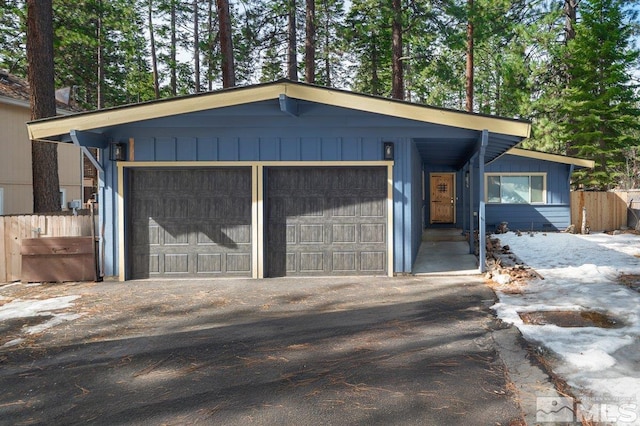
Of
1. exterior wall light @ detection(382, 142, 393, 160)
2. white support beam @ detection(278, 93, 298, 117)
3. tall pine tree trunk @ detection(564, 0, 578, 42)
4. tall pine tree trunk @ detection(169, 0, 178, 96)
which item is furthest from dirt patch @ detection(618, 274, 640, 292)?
tall pine tree trunk @ detection(169, 0, 178, 96)

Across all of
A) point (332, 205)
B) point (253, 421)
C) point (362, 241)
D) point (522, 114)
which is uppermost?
point (522, 114)

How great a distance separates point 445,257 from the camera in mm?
9188

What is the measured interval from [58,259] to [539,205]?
14411 mm

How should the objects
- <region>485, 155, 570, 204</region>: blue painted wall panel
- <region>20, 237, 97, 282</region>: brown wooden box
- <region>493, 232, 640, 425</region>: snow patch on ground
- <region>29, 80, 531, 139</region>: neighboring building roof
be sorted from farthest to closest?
1. <region>485, 155, 570, 204</region>: blue painted wall panel
2. <region>20, 237, 97, 282</region>: brown wooden box
3. <region>29, 80, 531, 139</region>: neighboring building roof
4. <region>493, 232, 640, 425</region>: snow patch on ground

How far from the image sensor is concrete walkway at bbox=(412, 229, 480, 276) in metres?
7.69

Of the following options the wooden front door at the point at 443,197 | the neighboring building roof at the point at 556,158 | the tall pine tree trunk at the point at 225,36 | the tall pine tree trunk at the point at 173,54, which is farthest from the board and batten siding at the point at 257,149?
the tall pine tree trunk at the point at 173,54

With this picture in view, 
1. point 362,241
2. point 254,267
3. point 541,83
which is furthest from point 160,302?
point 541,83

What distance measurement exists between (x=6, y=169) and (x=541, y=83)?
69.2 feet

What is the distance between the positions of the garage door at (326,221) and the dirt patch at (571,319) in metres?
2.96

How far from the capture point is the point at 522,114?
701 inches

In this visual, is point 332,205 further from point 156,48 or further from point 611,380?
point 156,48

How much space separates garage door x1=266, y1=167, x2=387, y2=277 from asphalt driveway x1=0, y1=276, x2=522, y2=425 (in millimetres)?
1386

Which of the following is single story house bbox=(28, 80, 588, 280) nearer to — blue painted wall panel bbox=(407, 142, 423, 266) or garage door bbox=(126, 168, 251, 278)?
garage door bbox=(126, 168, 251, 278)

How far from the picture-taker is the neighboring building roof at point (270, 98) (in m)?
6.40
